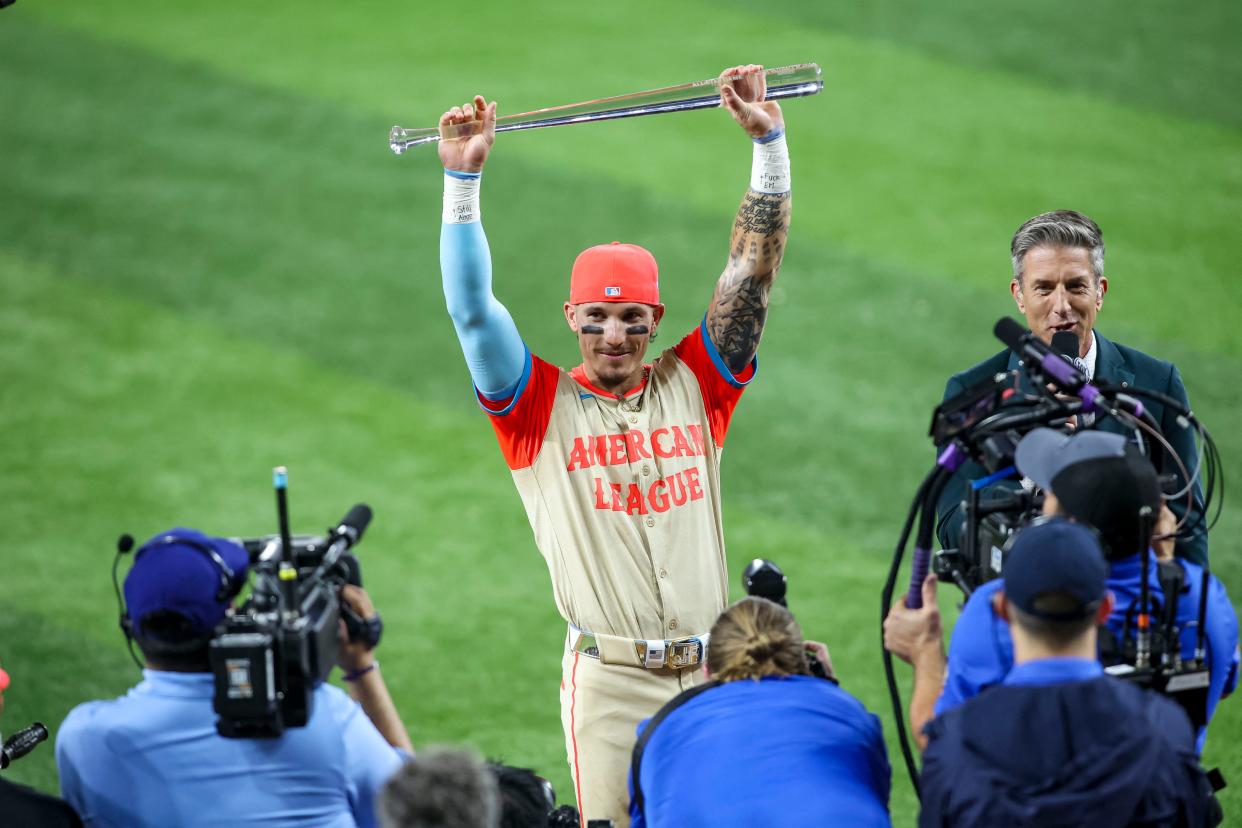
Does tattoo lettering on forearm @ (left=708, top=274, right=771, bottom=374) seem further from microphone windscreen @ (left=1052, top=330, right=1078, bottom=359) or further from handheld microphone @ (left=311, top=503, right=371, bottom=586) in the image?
handheld microphone @ (left=311, top=503, right=371, bottom=586)

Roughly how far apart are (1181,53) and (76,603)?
376 inches

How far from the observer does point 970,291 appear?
9.68 meters

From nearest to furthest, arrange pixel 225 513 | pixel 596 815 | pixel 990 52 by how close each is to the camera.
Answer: pixel 596 815 → pixel 225 513 → pixel 990 52

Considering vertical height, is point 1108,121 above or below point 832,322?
above

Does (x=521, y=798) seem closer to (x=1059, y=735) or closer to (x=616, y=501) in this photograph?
(x=616, y=501)

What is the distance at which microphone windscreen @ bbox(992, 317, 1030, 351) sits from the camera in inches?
145

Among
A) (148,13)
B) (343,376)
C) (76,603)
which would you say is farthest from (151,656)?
(148,13)

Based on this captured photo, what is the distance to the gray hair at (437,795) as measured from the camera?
2.92 metres

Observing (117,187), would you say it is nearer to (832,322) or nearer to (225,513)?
(225,513)

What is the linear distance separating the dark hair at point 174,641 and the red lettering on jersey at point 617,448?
1444mm

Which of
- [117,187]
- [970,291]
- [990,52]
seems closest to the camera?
[970,291]

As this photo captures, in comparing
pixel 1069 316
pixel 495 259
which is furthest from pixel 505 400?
pixel 495 259

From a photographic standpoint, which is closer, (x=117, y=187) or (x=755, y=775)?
(x=755, y=775)

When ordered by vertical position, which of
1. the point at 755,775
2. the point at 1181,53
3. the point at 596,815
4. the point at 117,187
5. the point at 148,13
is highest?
the point at 148,13
